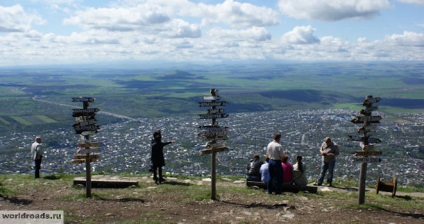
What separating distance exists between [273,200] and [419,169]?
48548mm

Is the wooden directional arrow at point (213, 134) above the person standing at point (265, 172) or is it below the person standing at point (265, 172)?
above

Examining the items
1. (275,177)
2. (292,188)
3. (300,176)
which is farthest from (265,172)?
(300,176)

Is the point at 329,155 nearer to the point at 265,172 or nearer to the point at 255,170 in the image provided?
the point at 255,170

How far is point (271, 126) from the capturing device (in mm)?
109562

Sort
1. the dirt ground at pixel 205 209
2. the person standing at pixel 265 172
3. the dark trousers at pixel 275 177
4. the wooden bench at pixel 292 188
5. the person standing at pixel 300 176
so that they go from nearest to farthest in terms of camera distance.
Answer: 1. the dirt ground at pixel 205 209
2. the dark trousers at pixel 275 177
3. the person standing at pixel 265 172
4. the wooden bench at pixel 292 188
5. the person standing at pixel 300 176

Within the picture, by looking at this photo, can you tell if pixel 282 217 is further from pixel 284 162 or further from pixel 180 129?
pixel 180 129

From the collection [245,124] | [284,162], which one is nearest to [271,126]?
[245,124]

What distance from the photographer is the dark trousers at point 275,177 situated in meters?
14.0

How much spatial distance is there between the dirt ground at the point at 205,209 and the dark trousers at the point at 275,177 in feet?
1.32

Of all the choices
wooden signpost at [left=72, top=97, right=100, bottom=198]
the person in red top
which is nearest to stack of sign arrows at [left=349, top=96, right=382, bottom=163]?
the person in red top

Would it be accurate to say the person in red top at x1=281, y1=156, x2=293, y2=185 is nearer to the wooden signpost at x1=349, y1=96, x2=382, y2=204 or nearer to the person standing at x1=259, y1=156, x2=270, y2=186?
the person standing at x1=259, y1=156, x2=270, y2=186

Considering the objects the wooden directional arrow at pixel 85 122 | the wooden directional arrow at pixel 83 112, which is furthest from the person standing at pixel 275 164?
the wooden directional arrow at pixel 83 112

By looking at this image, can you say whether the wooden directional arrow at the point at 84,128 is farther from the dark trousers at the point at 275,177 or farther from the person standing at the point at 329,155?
the person standing at the point at 329,155

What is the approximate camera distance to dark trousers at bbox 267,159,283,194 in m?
14.0
